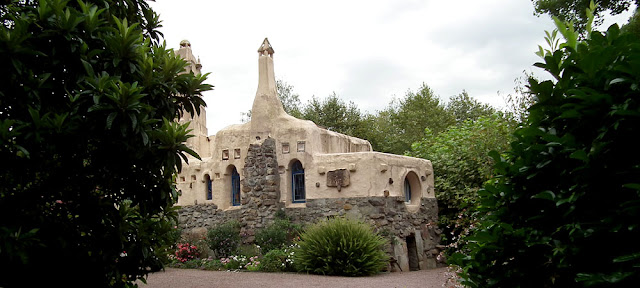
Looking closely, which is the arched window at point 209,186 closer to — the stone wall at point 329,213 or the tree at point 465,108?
the stone wall at point 329,213

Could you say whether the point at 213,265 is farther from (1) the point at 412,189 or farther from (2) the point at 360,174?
(1) the point at 412,189

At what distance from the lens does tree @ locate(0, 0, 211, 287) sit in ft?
15.6

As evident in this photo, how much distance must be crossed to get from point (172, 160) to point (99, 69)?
132 centimetres

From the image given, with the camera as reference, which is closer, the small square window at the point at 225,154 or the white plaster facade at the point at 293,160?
the white plaster facade at the point at 293,160

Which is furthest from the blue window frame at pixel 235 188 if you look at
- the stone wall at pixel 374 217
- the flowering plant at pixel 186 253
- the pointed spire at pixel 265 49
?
the pointed spire at pixel 265 49

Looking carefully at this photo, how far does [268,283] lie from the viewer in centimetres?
1156

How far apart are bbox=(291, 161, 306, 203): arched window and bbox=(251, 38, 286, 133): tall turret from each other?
1.52 meters

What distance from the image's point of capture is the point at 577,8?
1326 centimetres

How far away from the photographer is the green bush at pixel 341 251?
503 inches

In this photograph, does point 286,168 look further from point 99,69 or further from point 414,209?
point 99,69

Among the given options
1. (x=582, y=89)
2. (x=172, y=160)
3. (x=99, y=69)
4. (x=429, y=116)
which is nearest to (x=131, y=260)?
(x=172, y=160)

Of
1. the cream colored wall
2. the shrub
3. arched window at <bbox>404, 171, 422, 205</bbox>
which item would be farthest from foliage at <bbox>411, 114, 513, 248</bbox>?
the shrub

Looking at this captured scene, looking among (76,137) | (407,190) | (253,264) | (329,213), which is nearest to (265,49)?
(329,213)

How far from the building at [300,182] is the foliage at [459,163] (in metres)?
0.53
